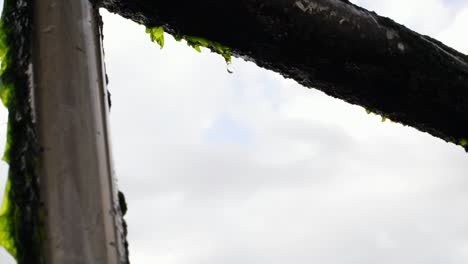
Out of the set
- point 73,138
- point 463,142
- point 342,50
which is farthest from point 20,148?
point 463,142

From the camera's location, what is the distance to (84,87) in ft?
5.04

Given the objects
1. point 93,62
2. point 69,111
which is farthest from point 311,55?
point 69,111

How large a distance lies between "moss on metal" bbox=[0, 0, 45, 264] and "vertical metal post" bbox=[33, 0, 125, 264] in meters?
0.03

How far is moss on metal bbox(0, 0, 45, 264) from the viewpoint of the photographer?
1.39 metres

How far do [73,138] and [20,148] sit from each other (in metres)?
0.15

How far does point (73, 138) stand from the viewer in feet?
4.73

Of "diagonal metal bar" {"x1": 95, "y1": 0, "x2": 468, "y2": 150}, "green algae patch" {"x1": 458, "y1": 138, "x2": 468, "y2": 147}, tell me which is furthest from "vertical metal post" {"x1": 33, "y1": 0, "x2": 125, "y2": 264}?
"green algae patch" {"x1": 458, "y1": 138, "x2": 468, "y2": 147}

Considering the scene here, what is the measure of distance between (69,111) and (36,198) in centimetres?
21

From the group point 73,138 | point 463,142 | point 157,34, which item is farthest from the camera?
point 463,142

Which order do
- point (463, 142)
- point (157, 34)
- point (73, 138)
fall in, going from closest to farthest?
point (73, 138), point (157, 34), point (463, 142)

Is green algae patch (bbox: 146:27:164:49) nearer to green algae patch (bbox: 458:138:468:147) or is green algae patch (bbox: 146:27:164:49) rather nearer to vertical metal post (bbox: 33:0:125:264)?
vertical metal post (bbox: 33:0:125:264)

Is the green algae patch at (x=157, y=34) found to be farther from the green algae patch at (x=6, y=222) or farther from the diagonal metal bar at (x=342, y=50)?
the green algae patch at (x=6, y=222)

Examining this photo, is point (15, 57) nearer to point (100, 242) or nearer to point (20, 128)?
point (20, 128)

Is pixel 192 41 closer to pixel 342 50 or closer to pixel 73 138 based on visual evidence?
pixel 342 50
